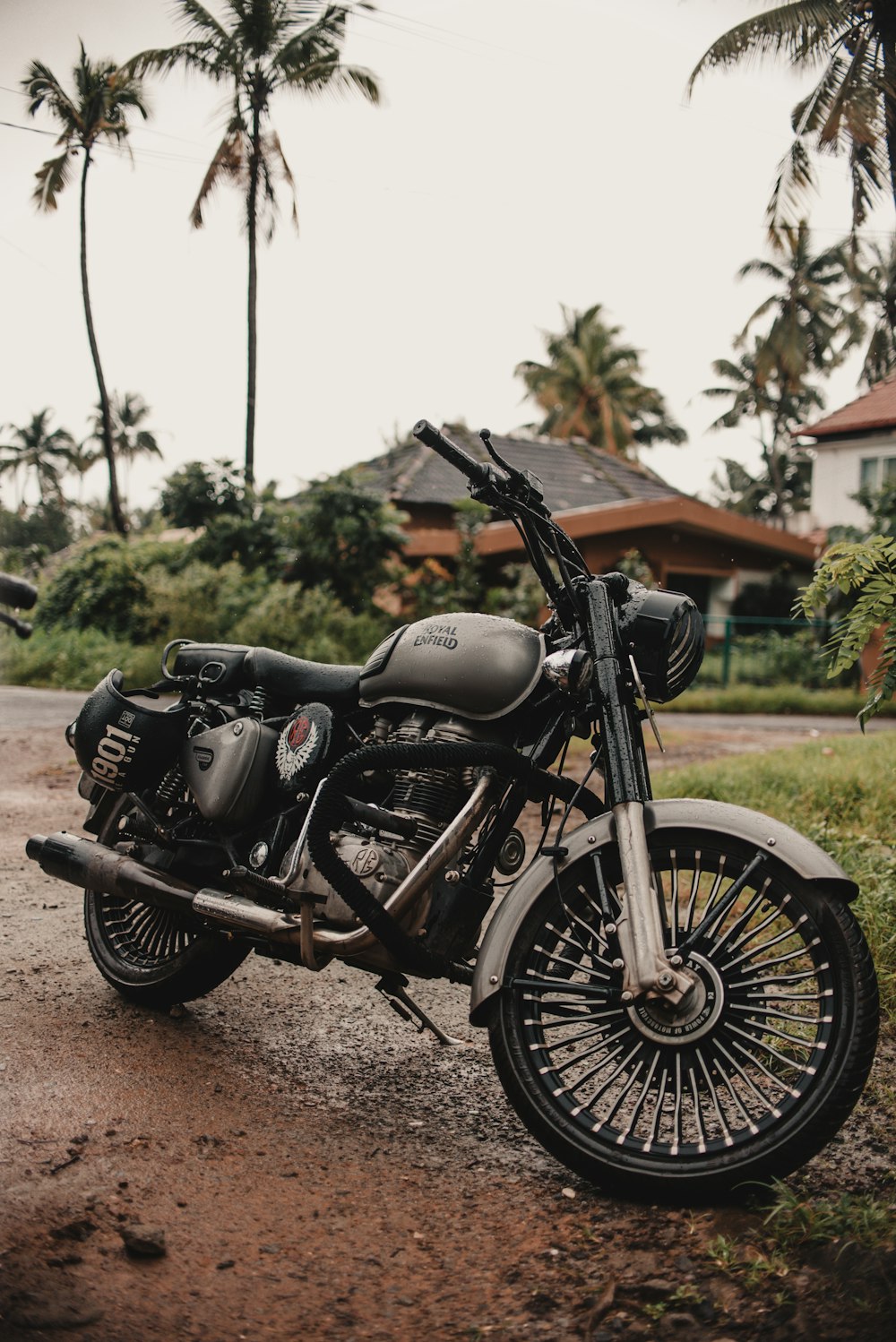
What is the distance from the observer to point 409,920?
9.20 feet

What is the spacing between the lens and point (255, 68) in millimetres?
11336

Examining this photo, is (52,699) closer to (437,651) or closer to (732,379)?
(437,651)

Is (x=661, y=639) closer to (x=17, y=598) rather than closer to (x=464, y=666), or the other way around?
(x=464, y=666)

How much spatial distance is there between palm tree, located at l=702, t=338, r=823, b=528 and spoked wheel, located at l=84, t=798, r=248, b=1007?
134ft

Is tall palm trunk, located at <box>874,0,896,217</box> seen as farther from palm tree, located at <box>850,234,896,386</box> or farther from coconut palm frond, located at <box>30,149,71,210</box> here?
palm tree, located at <box>850,234,896,386</box>

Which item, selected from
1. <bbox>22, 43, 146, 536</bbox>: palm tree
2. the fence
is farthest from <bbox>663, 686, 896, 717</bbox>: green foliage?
<bbox>22, 43, 146, 536</bbox>: palm tree

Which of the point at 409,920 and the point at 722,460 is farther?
the point at 722,460

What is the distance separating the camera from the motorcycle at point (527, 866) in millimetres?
2441

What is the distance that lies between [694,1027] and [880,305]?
38050 millimetres

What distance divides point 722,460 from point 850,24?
46140mm

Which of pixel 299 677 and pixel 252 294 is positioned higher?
pixel 252 294

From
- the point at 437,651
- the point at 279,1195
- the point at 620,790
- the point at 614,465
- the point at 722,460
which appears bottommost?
the point at 279,1195

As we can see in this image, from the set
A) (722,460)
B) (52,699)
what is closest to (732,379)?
(722,460)

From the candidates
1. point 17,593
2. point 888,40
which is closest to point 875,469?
point 888,40
